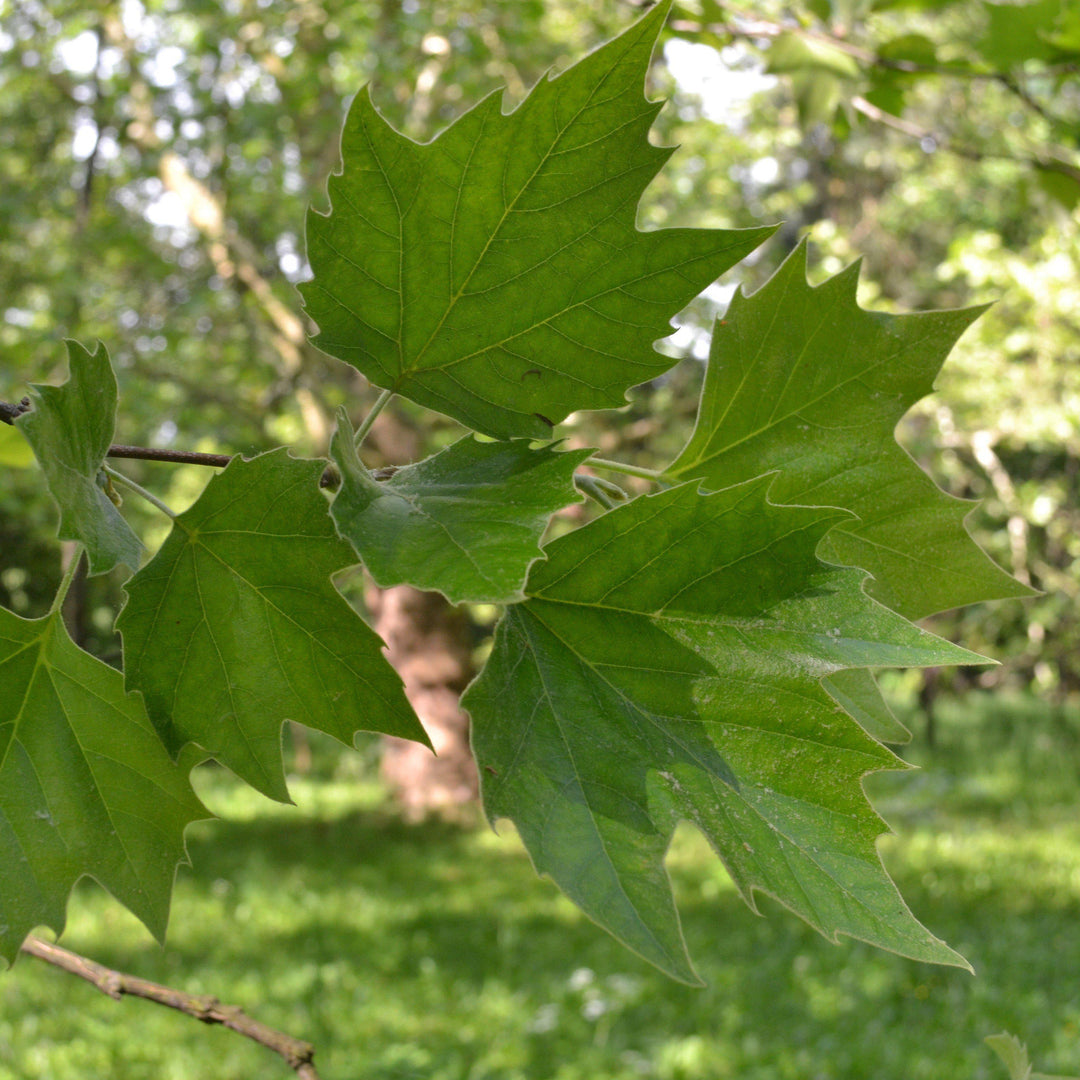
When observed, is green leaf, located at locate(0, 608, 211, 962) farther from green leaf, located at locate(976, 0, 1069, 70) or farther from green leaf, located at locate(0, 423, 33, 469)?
green leaf, located at locate(976, 0, 1069, 70)

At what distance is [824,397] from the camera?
0.54 metres

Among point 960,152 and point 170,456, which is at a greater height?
point 170,456

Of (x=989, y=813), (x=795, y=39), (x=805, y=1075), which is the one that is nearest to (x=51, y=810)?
(x=795, y=39)

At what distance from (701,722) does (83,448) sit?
25 cm

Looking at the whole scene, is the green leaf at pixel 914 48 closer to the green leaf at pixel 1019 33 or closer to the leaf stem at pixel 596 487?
the green leaf at pixel 1019 33

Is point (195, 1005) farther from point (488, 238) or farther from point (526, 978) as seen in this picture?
point (526, 978)

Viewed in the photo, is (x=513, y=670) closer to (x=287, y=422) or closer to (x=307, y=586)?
(x=307, y=586)

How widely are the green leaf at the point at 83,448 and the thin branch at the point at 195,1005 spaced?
0.25m

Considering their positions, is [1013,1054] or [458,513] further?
[1013,1054]

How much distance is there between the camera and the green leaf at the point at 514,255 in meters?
0.42

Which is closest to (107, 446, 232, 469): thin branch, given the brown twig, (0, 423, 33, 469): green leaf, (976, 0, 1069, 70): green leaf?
the brown twig

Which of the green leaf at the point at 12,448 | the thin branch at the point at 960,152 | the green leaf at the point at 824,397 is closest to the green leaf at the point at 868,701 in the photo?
the green leaf at the point at 824,397

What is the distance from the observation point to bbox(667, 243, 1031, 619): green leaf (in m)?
0.54

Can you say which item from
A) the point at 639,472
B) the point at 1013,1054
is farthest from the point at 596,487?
the point at 1013,1054
